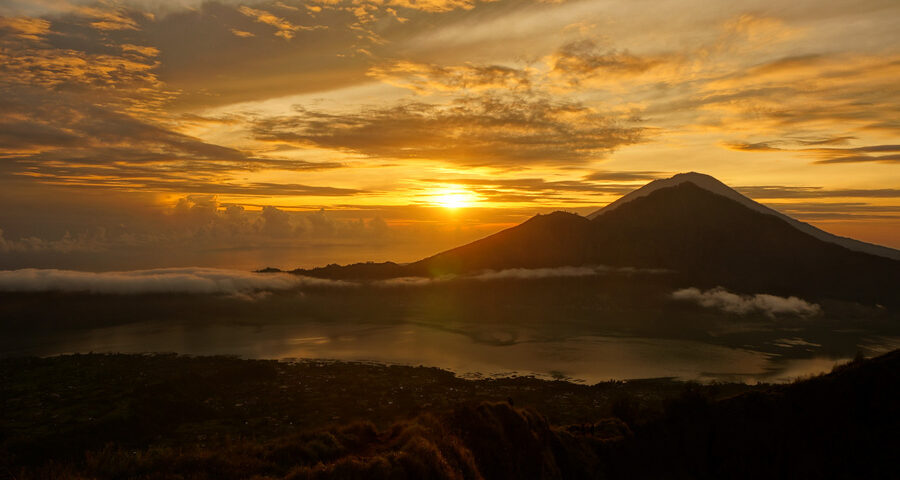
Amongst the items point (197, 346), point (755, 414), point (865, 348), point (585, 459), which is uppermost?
point (755, 414)

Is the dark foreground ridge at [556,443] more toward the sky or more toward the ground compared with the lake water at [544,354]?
more toward the sky

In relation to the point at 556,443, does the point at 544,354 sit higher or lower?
lower

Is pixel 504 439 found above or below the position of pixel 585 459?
above

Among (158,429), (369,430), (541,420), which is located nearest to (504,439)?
(541,420)

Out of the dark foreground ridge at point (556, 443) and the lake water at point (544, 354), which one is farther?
the lake water at point (544, 354)

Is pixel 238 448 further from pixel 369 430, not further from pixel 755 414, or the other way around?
pixel 755 414

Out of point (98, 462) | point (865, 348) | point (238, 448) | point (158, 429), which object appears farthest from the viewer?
point (865, 348)

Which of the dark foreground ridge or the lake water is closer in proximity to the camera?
the dark foreground ridge

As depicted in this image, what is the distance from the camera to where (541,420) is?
27.2m

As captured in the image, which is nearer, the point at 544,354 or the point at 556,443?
the point at 556,443

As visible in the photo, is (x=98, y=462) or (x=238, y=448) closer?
(x=98, y=462)

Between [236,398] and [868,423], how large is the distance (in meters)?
93.1

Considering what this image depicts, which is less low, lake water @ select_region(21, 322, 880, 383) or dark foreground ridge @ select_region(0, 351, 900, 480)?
dark foreground ridge @ select_region(0, 351, 900, 480)

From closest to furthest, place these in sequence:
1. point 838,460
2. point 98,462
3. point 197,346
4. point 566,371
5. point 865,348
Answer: point 98,462 < point 838,460 < point 566,371 < point 865,348 < point 197,346
